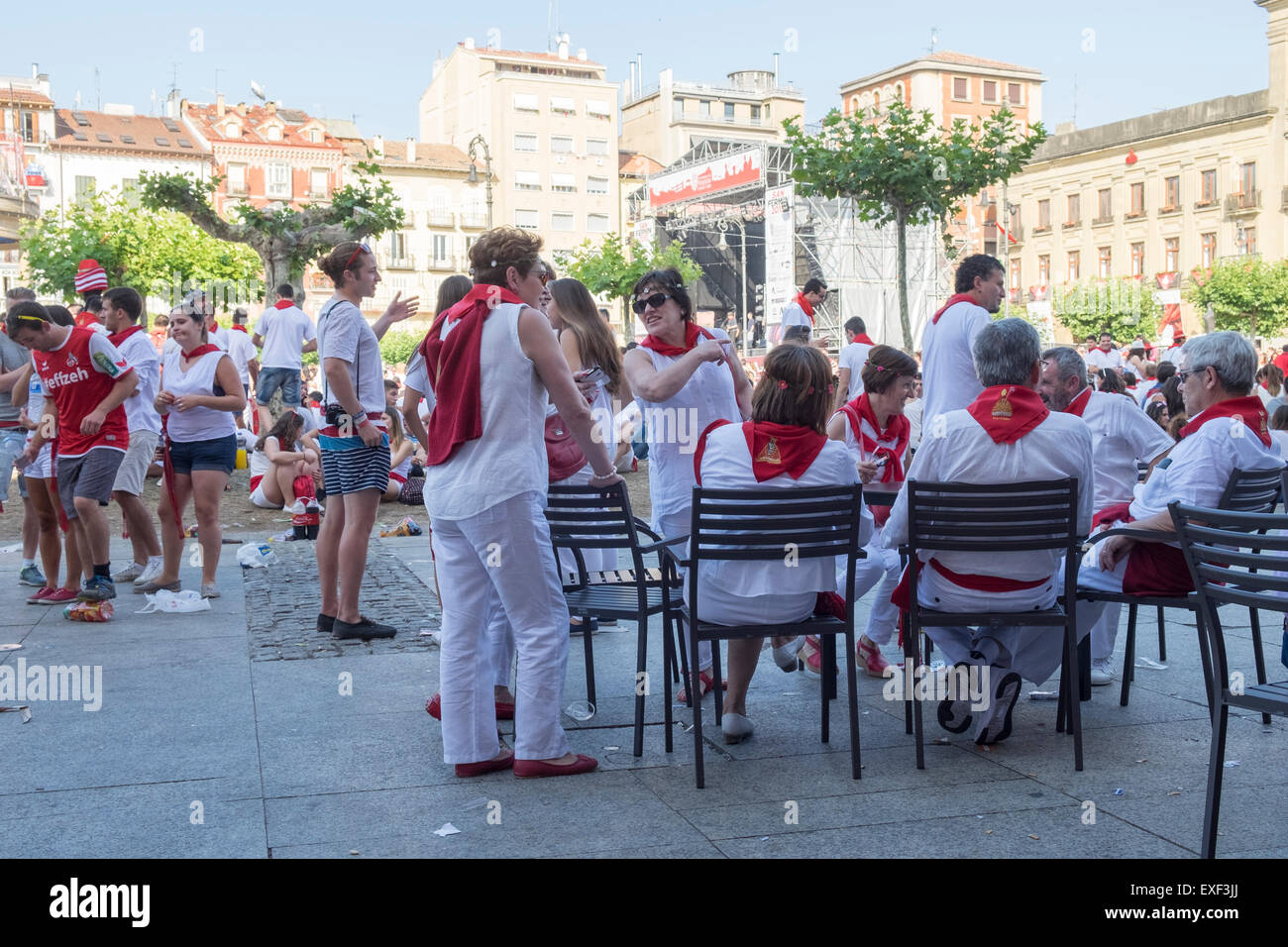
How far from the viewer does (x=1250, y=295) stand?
54031 millimetres

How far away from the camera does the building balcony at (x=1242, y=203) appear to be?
59.5m

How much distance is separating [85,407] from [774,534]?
494 centimetres

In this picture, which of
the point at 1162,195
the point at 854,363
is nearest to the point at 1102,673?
the point at 854,363

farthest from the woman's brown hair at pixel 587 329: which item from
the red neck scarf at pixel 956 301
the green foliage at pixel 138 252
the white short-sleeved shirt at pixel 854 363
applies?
the green foliage at pixel 138 252

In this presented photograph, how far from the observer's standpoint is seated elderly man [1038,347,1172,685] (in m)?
5.97

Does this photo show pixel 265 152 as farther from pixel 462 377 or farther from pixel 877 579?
pixel 462 377

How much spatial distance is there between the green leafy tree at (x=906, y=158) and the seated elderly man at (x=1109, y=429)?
970 centimetres

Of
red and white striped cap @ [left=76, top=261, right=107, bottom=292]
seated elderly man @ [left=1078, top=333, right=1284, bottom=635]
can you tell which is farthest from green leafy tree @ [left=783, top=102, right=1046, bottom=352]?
seated elderly man @ [left=1078, top=333, right=1284, bottom=635]

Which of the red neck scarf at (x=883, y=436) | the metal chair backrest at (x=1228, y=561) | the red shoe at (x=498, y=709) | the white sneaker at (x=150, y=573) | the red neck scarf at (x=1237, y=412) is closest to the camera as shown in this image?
the metal chair backrest at (x=1228, y=561)

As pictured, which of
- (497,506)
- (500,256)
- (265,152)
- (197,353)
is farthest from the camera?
(265,152)

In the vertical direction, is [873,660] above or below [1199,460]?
below

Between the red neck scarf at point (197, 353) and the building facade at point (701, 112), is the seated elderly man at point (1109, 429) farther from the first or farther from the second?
the building facade at point (701, 112)
